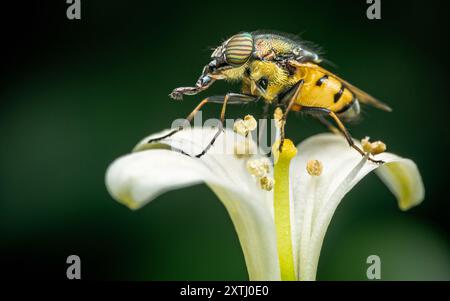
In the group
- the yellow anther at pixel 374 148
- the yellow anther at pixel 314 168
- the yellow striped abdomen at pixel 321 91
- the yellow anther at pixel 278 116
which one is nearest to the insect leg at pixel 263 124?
the yellow anther at pixel 278 116

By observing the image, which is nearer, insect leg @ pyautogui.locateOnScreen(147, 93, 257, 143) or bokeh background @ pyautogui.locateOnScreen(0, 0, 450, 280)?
insect leg @ pyautogui.locateOnScreen(147, 93, 257, 143)

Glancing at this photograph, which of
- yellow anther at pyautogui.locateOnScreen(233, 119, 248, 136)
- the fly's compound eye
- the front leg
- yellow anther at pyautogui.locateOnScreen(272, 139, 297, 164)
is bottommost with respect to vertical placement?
→ yellow anther at pyautogui.locateOnScreen(272, 139, 297, 164)

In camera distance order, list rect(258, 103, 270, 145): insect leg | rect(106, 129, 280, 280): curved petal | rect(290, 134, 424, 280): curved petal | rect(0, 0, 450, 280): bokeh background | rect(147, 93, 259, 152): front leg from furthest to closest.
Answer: rect(0, 0, 450, 280): bokeh background
rect(258, 103, 270, 145): insect leg
rect(147, 93, 259, 152): front leg
rect(290, 134, 424, 280): curved petal
rect(106, 129, 280, 280): curved petal

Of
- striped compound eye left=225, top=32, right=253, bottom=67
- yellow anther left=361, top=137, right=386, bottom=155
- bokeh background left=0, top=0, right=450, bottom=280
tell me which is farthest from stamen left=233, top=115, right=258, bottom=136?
bokeh background left=0, top=0, right=450, bottom=280

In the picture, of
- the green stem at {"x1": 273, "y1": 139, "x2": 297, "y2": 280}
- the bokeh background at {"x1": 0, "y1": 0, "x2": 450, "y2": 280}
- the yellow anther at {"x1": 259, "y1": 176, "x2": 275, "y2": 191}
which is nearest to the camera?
the green stem at {"x1": 273, "y1": 139, "x2": 297, "y2": 280}

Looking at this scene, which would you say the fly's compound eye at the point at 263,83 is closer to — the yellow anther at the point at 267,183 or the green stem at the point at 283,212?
the green stem at the point at 283,212

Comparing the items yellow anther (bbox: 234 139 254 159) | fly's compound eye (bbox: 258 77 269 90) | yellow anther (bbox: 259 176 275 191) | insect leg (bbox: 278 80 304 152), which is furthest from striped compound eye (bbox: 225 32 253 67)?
yellow anther (bbox: 259 176 275 191)

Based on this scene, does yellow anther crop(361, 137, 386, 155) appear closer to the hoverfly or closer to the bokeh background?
the hoverfly

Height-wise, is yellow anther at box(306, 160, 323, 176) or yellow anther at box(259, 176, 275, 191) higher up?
yellow anther at box(306, 160, 323, 176)

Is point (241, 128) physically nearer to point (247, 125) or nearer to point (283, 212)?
point (247, 125)
